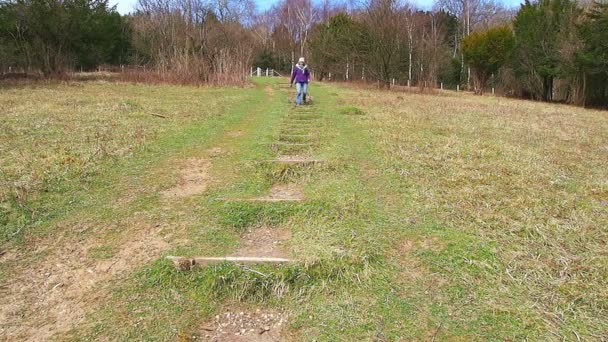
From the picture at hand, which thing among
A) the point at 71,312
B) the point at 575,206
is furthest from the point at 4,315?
the point at 575,206

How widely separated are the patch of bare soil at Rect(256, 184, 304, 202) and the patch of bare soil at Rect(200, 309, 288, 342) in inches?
72.9

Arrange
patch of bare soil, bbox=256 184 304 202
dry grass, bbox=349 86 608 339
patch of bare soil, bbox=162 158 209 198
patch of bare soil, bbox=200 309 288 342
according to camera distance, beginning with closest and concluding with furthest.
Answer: patch of bare soil, bbox=200 309 288 342
dry grass, bbox=349 86 608 339
patch of bare soil, bbox=256 184 304 202
patch of bare soil, bbox=162 158 209 198

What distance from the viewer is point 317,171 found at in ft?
18.9

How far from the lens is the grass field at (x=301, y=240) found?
2787 millimetres

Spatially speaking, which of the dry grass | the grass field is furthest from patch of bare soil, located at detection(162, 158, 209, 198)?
the dry grass

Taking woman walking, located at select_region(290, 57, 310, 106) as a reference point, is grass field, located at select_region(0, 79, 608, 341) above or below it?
→ below

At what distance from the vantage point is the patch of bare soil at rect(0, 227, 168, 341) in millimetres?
2750

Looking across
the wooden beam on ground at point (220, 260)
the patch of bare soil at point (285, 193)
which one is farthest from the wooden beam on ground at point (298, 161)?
the wooden beam on ground at point (220, 260)

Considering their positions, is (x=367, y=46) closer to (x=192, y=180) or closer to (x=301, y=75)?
(x=301, y=75)

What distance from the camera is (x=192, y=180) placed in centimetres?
545

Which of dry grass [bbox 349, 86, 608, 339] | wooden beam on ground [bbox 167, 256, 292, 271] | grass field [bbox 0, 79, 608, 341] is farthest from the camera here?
wooden beam on ground [bbox 167, 256, 292, 271]

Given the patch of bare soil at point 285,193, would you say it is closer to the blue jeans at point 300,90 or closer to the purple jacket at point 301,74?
the purple jacket at point 301,74

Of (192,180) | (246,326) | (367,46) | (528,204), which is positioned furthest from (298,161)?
(367,46)

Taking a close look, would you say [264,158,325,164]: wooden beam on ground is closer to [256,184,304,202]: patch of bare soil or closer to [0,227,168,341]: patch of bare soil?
[256,184,304,202]: patch of bare soil
